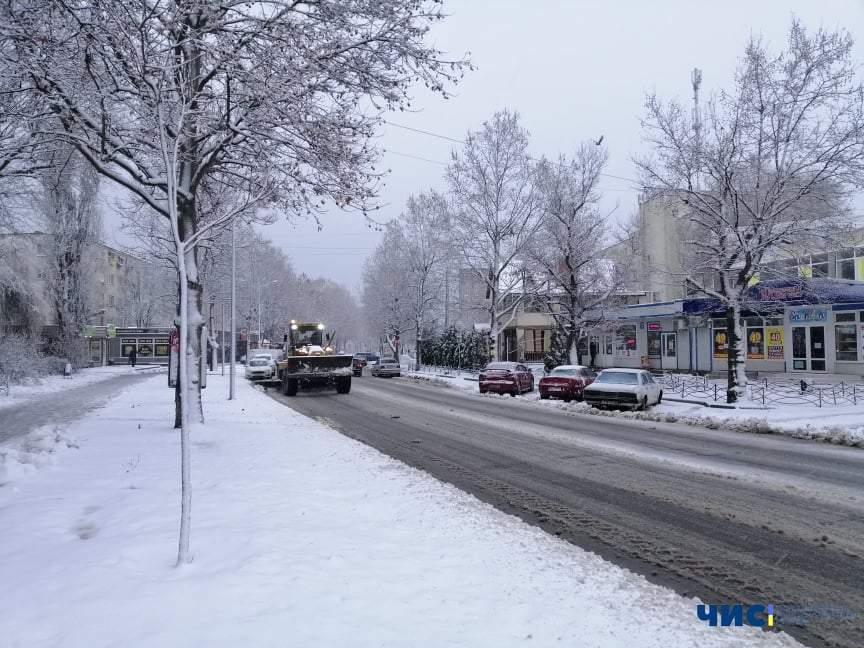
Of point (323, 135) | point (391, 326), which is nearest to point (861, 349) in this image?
point (323, 135)

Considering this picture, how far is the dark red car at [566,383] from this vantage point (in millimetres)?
23172

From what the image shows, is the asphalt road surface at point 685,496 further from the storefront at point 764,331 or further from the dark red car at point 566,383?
the storefront at point 764,331

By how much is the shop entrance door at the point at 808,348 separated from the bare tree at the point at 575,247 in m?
9.19

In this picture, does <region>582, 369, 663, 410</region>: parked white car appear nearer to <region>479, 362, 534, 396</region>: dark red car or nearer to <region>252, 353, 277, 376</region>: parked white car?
<region>479, 362, 534, 396</region>: dark red car

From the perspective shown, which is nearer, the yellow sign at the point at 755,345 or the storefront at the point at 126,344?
the yellow sign at the point at 755,345

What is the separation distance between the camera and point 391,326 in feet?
168

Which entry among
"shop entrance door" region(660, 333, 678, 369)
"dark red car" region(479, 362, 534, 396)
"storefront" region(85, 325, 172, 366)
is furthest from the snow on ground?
"storefront" region(85, 325, 172, 366)

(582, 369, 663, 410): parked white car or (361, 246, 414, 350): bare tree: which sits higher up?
(361, 246, 414, 350): bare tree

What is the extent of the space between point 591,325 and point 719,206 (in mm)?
11196

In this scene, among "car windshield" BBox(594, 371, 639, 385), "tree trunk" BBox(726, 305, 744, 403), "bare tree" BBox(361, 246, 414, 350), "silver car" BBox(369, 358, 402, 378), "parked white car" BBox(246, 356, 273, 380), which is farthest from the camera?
"bare tree" BBox(361, 246, 414, 350)

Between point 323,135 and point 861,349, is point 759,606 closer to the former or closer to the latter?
point 323,135

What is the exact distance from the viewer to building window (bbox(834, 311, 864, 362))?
2559 centimetres

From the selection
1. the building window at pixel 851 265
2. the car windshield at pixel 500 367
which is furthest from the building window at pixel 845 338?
the car windshield at pixel 500 367

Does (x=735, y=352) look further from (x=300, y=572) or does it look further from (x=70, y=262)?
(x=70, y=262)
